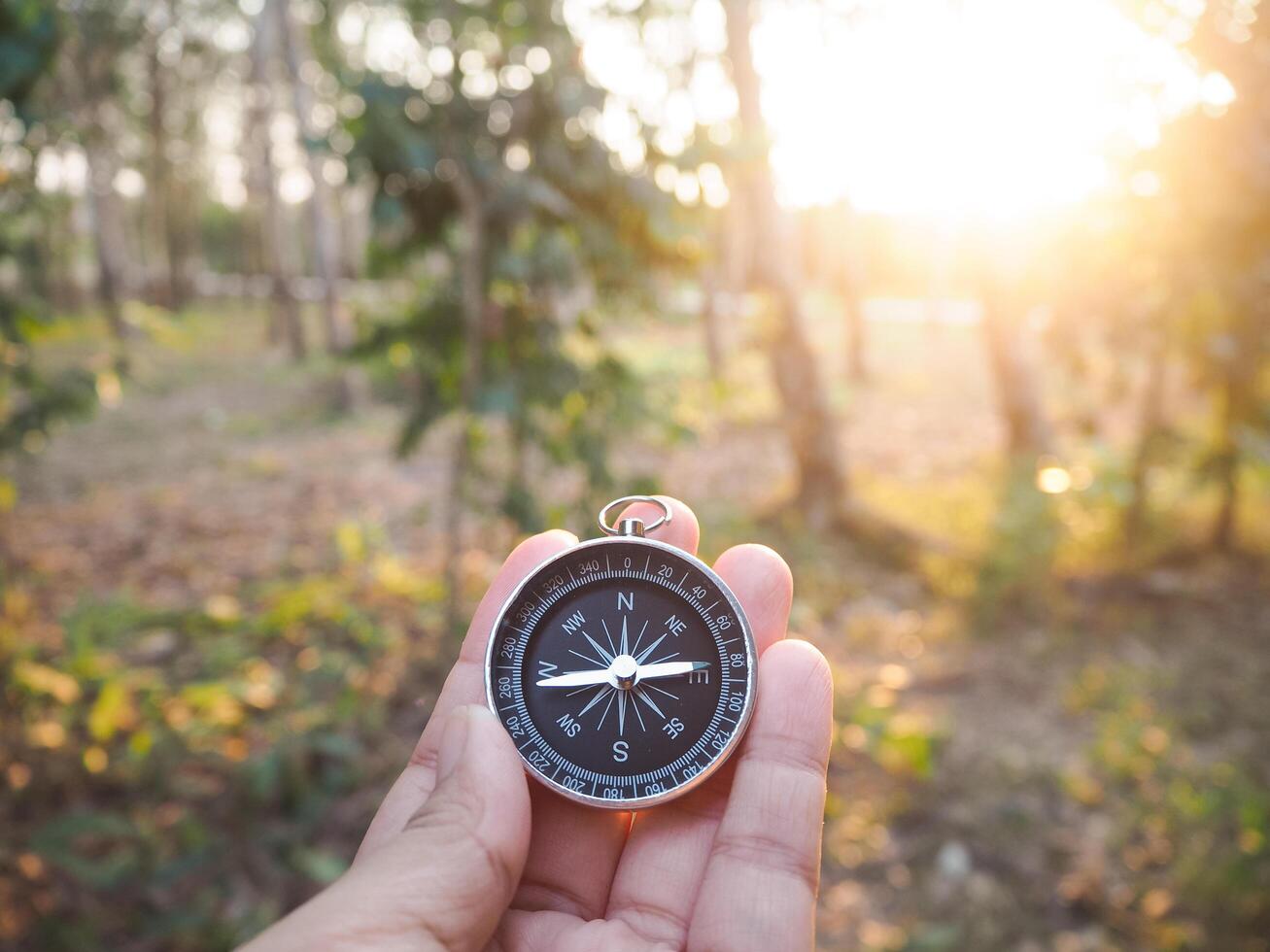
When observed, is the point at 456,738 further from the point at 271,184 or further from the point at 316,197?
the point at 271,184

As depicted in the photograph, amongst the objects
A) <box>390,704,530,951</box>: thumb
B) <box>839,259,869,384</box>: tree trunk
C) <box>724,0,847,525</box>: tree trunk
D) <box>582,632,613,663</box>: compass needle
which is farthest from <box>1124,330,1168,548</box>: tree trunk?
<box>839,259,869,384</box>: tree trunk

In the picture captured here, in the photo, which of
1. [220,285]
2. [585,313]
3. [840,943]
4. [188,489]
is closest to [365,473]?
[188,489]

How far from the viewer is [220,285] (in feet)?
131

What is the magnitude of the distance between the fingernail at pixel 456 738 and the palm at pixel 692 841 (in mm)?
209

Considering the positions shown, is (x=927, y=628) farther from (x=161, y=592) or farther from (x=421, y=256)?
(x=161, y=592)

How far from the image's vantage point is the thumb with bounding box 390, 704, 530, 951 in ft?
5.73

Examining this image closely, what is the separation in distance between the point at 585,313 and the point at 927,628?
12.3ft

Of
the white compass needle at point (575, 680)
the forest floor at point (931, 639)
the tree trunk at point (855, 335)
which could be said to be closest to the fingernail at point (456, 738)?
the white compass needle at point (575, 680)

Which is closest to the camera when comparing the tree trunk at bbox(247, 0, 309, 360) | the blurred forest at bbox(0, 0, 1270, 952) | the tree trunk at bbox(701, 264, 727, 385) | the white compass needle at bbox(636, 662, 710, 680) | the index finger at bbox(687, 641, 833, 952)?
the index finger at bbox(687, 641, 833, 952)

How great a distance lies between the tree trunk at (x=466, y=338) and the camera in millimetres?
4430

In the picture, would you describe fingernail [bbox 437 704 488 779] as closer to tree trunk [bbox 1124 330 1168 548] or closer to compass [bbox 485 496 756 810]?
compass [bbox 485 496 756 810]

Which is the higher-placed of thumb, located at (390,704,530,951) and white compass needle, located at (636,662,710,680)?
white compass needle, located at (636,662,710,680)

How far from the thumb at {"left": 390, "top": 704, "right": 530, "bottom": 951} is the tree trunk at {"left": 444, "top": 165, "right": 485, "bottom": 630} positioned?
288cm

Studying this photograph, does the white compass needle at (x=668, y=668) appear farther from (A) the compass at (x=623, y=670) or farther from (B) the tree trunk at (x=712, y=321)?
(B) the tree trunk at (x=712, y=321)
